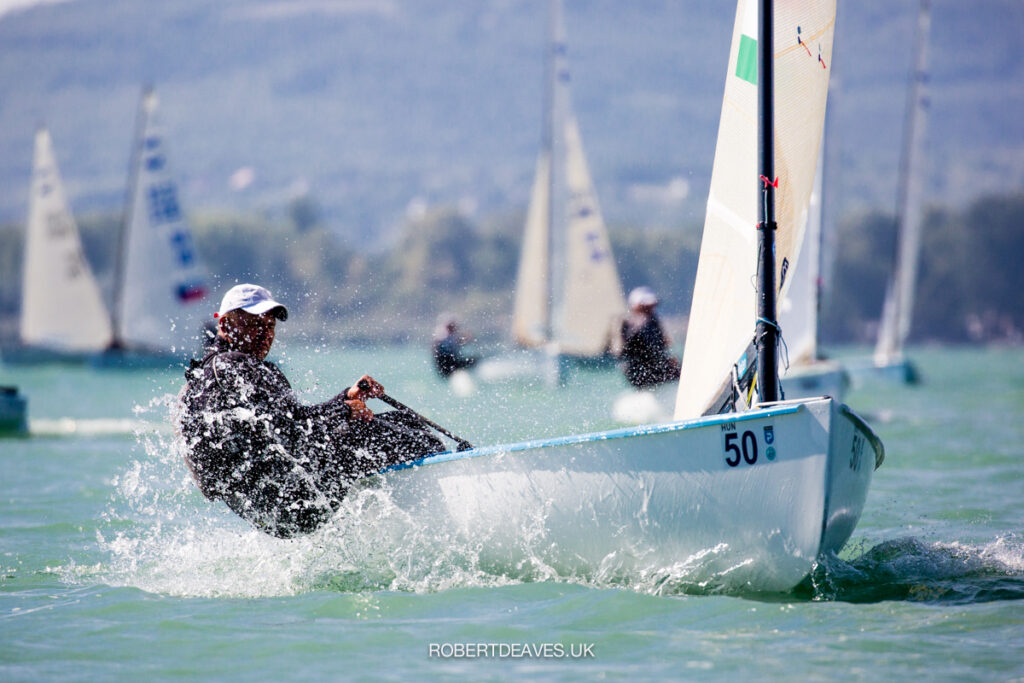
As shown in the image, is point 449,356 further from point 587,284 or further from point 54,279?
point 54,279

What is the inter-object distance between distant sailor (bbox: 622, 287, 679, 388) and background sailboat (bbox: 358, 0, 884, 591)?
15.2ft

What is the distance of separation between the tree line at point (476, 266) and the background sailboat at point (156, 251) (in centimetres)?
6927

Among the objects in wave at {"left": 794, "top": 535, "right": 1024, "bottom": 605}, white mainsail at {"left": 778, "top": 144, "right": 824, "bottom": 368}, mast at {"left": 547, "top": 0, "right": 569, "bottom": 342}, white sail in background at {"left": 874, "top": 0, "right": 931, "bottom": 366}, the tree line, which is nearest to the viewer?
wave at {"left": 794, "top": 535, "right": 1024, "bottom": 605}

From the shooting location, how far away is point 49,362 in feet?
96.5

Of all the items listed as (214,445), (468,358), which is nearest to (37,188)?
(468,358)

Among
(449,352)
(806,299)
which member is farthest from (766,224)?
(449,352)

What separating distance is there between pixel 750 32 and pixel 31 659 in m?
4.06

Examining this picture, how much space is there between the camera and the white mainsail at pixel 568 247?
2131 centimetres

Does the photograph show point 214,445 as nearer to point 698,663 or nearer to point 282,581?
point 282,581

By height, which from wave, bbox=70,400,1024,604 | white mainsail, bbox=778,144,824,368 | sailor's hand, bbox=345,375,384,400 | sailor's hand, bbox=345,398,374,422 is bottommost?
wave, bbox=70,400,1024,604

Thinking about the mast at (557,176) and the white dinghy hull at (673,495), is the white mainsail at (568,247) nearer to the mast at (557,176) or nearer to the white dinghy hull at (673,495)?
the mast at (557,176)

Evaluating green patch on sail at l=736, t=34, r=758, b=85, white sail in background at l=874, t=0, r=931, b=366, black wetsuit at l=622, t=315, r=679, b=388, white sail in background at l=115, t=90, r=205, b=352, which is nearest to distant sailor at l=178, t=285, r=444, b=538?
green patch on sail at l=736, t=34, r=758, b=85

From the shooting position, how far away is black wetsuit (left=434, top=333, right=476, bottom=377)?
21844 mm

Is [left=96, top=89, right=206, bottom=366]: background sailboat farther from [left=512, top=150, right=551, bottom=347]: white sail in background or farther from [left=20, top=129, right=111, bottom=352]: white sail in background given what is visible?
[left=512, top=150, right=551, bottom=347]: white sail in background
